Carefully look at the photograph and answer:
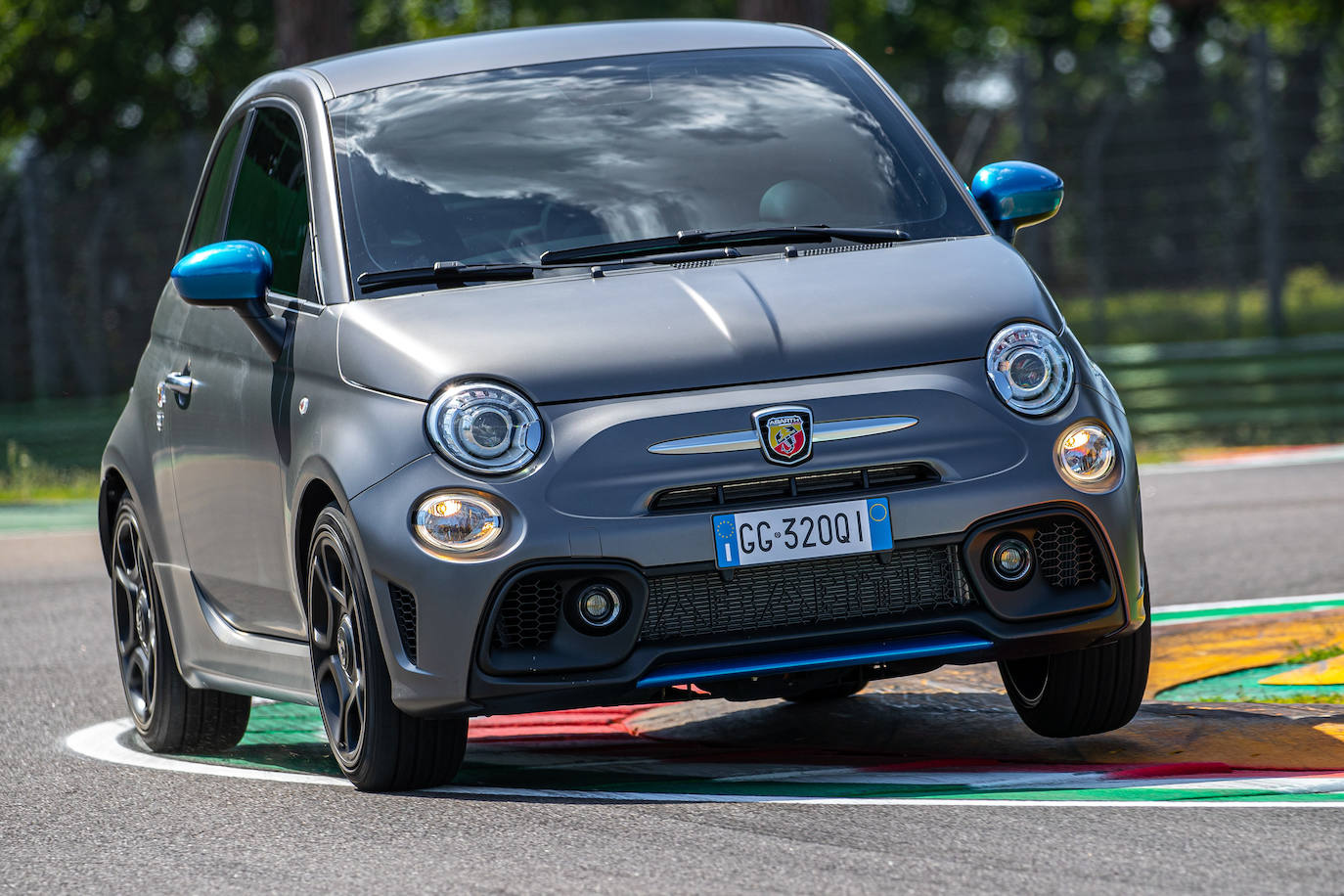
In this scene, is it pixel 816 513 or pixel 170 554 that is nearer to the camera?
pixel 816 513

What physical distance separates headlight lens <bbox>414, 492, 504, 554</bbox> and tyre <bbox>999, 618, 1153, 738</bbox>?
1.54 metres

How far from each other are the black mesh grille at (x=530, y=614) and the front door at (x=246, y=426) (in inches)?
36.2

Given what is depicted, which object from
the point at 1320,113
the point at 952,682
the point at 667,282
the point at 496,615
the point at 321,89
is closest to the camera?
the point at 496,615

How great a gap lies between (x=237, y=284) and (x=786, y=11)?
43.6 ft

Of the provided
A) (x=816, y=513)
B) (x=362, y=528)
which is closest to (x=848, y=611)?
(x=816, y=513)

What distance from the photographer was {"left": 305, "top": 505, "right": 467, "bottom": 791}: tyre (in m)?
5.32

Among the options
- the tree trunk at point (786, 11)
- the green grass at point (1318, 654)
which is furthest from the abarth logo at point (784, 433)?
the tree trunk at point (786, 11)

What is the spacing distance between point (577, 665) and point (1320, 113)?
14611 millimetres

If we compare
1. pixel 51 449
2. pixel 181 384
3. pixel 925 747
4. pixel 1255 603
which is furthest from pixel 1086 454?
pixel 51 449

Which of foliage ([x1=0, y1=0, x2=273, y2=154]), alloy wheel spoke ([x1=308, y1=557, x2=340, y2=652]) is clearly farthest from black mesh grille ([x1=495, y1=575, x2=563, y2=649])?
foliage ([x1=0, y1=0, x2=273, y2=154])

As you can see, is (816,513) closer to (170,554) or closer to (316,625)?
(316,625)

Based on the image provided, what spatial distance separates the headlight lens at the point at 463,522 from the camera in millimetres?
5074

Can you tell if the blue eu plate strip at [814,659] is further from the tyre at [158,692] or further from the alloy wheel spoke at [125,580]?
the alloy wheel spoke at [125,580]

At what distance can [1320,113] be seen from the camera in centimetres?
1833
